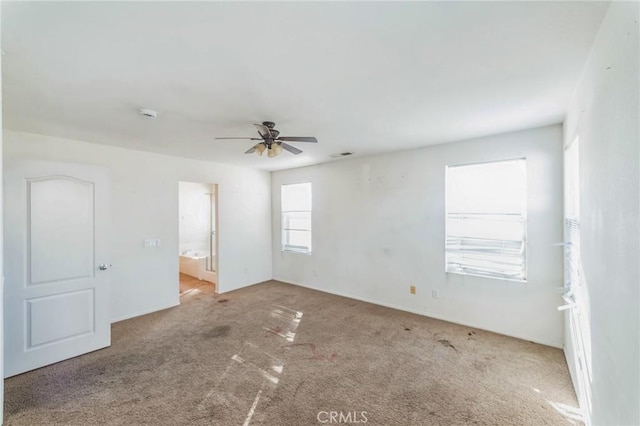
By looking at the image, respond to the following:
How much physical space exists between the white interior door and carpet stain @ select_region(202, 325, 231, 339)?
1083 millimetres

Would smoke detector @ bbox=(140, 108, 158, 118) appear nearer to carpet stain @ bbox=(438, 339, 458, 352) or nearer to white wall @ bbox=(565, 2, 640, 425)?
white wall @ bbox=(565, 2, 640, 425)

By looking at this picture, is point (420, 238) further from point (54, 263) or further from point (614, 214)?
point (54, 263)

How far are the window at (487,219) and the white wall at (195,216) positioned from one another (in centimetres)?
583

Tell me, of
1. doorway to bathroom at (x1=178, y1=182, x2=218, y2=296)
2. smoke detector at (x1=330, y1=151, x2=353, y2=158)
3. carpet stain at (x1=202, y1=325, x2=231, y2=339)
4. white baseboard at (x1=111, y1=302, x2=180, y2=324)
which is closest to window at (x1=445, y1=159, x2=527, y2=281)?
smoke detector at (x1=330, y1=151, x2=353, y2=158)

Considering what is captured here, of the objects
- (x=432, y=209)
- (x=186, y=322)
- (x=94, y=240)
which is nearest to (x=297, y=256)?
(x=186, y=322)

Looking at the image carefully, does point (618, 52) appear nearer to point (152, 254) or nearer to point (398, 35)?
point (398, 35)

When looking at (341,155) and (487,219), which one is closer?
(487,219)

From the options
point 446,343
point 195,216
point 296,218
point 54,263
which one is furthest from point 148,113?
point 195,216

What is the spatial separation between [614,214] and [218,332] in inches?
152

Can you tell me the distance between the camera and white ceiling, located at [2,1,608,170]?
1.35 metres

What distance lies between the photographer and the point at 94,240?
3.16m

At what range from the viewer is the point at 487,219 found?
353 centimetres

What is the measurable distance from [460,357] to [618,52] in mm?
2814

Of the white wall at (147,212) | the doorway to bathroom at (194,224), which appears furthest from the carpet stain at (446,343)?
the doorway to bathroom at (194,224)
